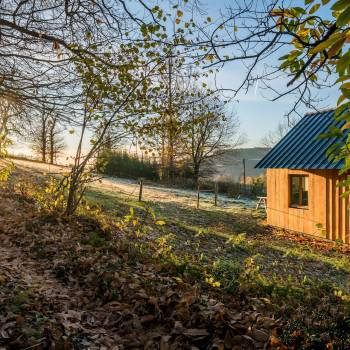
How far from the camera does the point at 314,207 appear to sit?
12.9m

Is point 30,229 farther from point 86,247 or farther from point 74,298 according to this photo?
point 74,298


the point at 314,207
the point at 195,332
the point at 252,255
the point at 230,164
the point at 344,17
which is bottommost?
the point at 252,255

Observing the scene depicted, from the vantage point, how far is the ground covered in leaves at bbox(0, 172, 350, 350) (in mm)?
3270

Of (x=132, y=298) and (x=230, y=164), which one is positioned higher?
(x=230, y=164)

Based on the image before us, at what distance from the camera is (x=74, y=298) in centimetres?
412

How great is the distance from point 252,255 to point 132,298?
227 inches

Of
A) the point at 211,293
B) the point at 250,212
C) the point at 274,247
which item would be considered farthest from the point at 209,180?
the point at 211,293

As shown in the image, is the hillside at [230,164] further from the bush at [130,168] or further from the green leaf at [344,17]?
the green leaf at [344,17]

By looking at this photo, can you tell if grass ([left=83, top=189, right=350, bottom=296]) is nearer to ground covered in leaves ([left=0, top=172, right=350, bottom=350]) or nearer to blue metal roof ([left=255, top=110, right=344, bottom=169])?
ground covered in leaves ([left=0, top=172, right=350, bottom=350])

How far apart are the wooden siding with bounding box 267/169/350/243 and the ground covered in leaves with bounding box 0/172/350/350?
466cm

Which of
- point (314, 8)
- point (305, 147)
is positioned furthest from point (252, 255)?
point (314, 8)

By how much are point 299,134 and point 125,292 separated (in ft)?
40.1

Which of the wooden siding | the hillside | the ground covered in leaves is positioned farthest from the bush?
the ground covered in leaves

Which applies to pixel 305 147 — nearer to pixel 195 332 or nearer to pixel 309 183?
pixel 309 183
